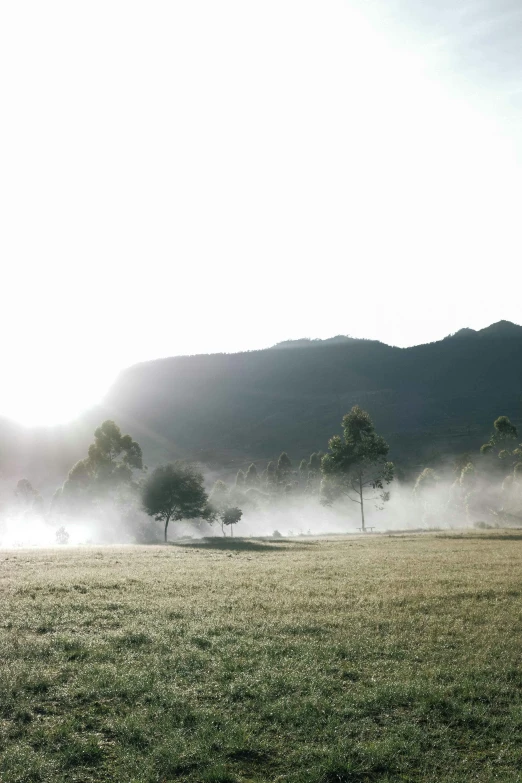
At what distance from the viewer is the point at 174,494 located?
81812 mm

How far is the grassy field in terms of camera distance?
10.5 metres

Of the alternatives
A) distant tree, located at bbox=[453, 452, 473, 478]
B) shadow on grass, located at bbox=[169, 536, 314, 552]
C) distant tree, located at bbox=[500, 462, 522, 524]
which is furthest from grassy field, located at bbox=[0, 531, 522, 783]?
distant tree, located at bbox=[453, 452, 473, 478]

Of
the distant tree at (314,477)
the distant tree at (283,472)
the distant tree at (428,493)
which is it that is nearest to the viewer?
the distant tree at (428,493)

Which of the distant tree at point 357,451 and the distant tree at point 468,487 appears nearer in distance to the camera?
the distant tree at point 357,451

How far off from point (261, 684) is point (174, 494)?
69.5 metres

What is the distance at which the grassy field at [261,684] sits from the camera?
34.4 feet

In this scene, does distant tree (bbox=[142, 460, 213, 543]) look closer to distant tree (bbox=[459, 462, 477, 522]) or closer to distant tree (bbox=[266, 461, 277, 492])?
distant tree (bbox=[459, 462, 477, 522])

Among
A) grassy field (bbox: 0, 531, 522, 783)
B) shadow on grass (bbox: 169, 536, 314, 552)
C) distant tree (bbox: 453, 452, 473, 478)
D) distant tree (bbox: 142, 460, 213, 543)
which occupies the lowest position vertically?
shadow on grass (bbox: 169, 536, 314, 552)

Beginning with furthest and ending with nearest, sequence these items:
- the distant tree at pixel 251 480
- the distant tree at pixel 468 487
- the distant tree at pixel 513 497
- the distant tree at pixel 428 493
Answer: the distant tree at pixel 251 480, the distant tree at pixel 428 493, the distant tree at pixel 468 487, the distant tree at pixel 513 497

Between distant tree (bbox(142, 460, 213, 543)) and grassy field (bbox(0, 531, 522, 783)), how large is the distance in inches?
2211

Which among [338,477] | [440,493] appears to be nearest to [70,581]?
[338,477]

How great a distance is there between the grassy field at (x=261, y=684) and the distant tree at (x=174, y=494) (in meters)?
56.1

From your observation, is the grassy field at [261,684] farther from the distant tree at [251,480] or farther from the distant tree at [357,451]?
the distant tree at [251,480]

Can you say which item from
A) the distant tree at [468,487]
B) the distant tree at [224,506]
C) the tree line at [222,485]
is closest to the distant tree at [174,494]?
the tree line at [222,485]
